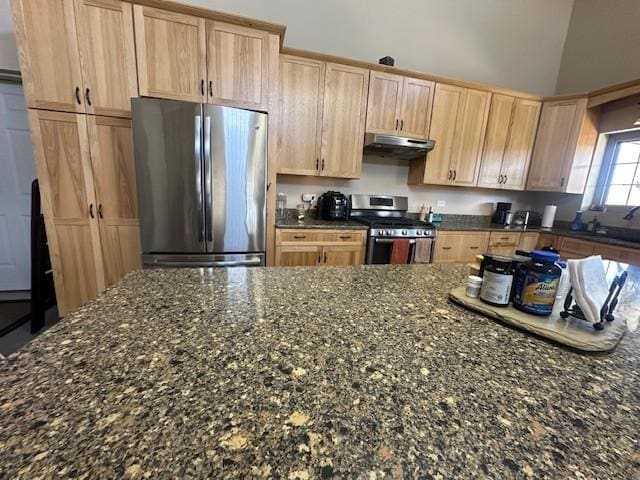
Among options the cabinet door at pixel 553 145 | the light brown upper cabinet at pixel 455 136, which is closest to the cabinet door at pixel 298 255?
the light brown upper cabinet at pixel 455 136

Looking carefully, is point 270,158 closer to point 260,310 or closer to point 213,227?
point 213,227

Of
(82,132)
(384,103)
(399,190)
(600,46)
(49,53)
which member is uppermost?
(600,46)

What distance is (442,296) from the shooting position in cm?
95

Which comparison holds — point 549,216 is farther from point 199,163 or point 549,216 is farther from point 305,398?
point 305,398

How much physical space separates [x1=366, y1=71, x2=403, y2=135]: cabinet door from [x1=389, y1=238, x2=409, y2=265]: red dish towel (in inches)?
44.8

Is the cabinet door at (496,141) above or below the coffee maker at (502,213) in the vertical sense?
above

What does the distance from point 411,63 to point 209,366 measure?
3.64m

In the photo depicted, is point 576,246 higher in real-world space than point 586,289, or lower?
lower

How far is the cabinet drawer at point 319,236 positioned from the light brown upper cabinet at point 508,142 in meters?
1.78

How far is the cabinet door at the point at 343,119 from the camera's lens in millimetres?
2639

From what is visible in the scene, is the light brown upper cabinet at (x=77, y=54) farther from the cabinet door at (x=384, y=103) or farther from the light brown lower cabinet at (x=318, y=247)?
the cabinet door at (x=384, y=103)

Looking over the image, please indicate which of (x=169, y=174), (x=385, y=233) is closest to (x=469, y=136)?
(x=385, y=233)

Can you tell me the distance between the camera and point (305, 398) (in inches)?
18.1

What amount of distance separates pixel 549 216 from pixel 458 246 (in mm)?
1437
